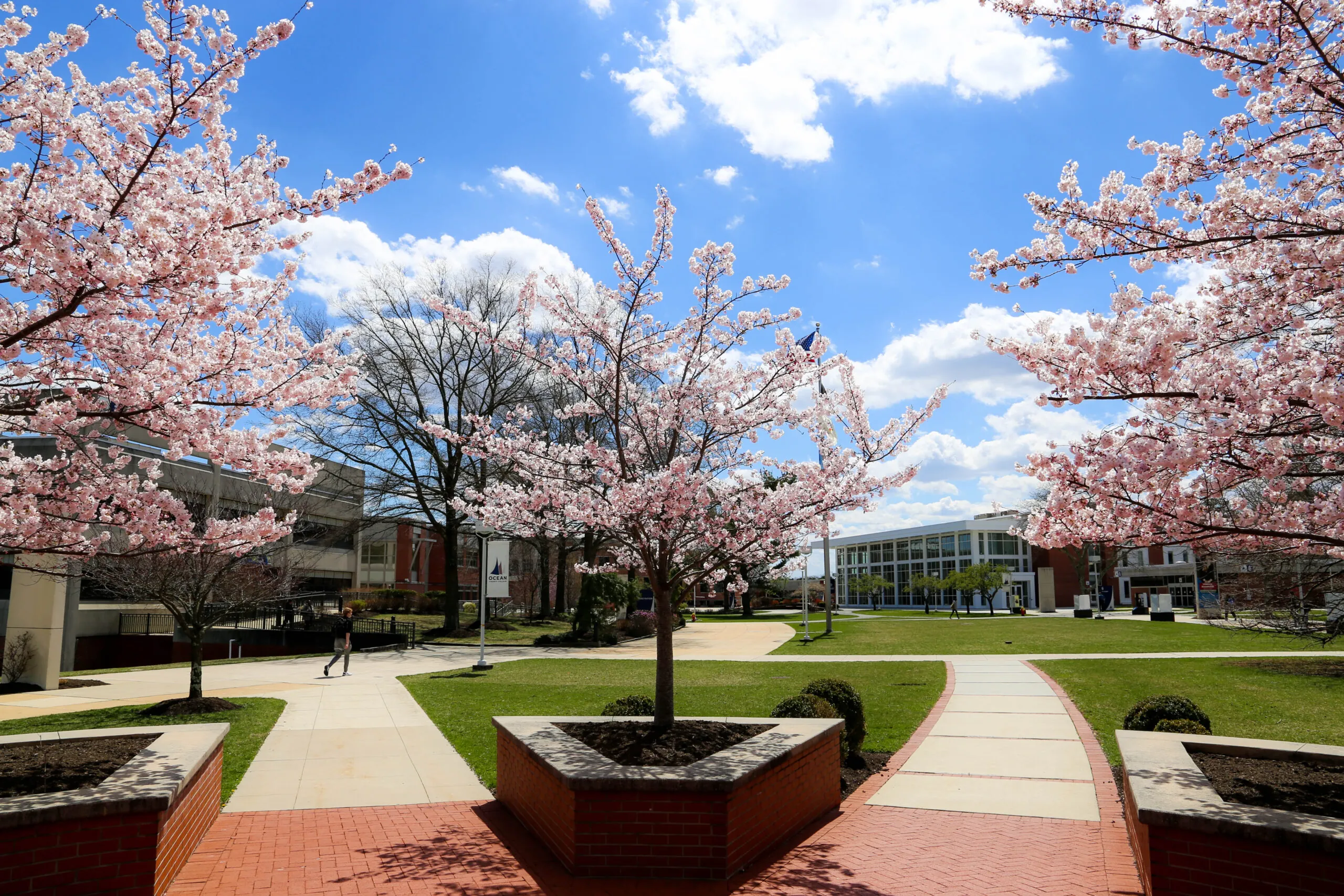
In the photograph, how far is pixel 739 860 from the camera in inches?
217

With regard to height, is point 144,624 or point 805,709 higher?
point 805,709

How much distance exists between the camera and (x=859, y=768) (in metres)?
8.94

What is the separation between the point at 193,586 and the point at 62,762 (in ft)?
24.9

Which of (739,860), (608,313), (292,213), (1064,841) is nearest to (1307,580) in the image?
(1064,841)

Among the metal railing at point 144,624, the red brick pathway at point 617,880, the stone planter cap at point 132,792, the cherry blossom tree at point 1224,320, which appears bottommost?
the metal railing at point 144,624

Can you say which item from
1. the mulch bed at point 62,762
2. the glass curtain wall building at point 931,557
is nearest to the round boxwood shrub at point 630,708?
the mulch bed at point 62,762

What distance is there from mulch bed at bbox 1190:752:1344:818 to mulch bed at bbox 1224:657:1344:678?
474 inches

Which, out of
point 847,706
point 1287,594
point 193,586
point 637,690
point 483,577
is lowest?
point 637,690

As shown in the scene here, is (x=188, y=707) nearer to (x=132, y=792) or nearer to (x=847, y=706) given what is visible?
(x=132, y=792)

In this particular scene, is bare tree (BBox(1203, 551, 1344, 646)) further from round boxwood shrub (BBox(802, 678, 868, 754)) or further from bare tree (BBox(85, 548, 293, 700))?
bare tree (BBox(85, 548, 293, 700))

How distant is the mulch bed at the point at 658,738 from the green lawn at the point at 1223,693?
4621 mm

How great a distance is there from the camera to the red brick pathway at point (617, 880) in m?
5.20

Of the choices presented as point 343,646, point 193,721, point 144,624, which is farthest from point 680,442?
point 144,624

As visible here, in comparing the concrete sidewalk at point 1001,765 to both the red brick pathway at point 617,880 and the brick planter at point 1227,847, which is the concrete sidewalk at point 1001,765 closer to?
the red brick pathway at point 617,880
